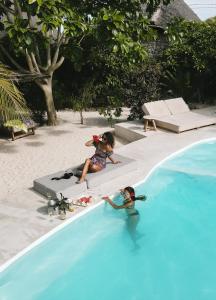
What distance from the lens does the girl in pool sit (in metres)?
7.90

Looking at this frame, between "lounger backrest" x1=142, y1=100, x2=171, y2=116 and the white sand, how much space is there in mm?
1787

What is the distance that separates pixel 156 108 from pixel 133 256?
8.18 m

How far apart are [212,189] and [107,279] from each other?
4.14 meters

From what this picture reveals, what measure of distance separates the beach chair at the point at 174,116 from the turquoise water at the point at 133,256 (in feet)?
13.4

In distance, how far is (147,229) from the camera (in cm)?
818

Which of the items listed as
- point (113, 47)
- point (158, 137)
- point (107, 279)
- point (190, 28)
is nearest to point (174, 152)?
point (158, 137)

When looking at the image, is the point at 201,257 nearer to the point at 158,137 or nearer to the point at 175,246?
the point at 175,246

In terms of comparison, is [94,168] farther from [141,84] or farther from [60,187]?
[141,84]

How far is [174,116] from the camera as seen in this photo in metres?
14.6

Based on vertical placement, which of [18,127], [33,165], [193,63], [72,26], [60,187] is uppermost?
[72,26]

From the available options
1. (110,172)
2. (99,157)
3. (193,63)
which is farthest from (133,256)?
(193,63)

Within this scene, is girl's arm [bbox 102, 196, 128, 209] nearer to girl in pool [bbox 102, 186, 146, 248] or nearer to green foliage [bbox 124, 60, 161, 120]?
girl in pool [bbox 102, 186, 146, 248]

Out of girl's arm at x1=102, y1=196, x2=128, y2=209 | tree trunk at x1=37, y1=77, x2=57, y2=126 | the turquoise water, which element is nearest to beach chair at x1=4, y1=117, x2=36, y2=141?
tree trunk at x1=37, y1=77, x2=57, y2=126

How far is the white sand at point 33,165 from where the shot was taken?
23.5 feet
